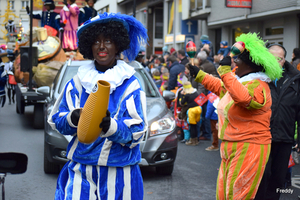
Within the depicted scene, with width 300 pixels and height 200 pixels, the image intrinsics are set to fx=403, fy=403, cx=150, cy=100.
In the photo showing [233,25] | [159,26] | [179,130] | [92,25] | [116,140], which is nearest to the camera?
[116,140]

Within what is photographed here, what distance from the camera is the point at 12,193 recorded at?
5043 mm

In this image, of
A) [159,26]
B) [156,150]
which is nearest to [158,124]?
[156,150]

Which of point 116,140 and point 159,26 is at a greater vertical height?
point 159,26

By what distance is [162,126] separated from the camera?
18.5 feet

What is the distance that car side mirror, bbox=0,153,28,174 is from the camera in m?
2.55

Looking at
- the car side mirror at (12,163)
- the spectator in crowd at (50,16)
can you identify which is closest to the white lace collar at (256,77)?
the car side mirror at (12,163)

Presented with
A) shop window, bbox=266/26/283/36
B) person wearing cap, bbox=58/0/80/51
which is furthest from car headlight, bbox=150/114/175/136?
shop window, bbox=266/26/283/36

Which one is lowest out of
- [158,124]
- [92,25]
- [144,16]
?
[158,124]

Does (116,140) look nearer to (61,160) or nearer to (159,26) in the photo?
(61,160)

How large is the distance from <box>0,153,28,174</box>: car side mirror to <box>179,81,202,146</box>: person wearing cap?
5868mm

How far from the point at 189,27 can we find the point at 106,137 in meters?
17.8

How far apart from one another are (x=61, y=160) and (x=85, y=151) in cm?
306

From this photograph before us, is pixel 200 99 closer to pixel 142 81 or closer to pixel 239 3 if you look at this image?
pixel 142 81

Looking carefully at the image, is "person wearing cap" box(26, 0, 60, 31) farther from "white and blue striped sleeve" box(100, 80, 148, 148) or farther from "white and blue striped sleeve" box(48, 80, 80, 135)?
"white and blue striped sleeve" box(100, 80, 148, 148)
